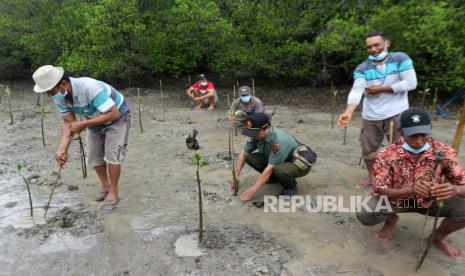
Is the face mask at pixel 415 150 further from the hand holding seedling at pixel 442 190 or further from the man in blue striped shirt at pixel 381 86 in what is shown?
the man in blue striped shirt at pixel 381 86

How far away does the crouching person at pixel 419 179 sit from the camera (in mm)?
2652

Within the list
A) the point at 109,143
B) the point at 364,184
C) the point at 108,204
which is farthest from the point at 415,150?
the point at 108,204

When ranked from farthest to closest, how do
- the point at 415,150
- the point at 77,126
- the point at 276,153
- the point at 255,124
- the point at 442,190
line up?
the point at 276,153 → the point at 255,124 → the point at 77,126 → the point at 415,150 → the point at 442,190

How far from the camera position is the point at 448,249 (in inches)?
119

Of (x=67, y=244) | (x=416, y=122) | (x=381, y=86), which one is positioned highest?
(x=381, y=86)

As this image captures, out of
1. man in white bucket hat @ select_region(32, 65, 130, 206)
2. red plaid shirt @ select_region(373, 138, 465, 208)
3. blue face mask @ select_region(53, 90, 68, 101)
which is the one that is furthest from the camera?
blue face mask @ select_region(53, 90, 68, 101)

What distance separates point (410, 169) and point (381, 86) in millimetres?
1234

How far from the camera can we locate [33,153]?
6391mm

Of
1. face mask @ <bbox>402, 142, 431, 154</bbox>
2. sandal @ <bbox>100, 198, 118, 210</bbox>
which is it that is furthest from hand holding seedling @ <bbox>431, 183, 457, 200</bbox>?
sandal @ <bbox>100, 198, 118, 210</bbox>

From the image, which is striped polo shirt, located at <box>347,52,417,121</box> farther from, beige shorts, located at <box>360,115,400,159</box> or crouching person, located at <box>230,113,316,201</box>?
crouching person, located at <box>230,113,316,201</box>

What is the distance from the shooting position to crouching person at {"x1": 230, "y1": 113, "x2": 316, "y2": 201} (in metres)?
3.88

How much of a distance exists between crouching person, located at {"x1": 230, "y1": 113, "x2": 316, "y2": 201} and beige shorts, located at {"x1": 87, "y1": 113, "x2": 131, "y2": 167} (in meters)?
1.29

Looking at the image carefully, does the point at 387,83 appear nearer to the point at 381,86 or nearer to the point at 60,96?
the point at 381,86

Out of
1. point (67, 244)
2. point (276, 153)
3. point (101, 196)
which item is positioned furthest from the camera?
point (101, 196)
